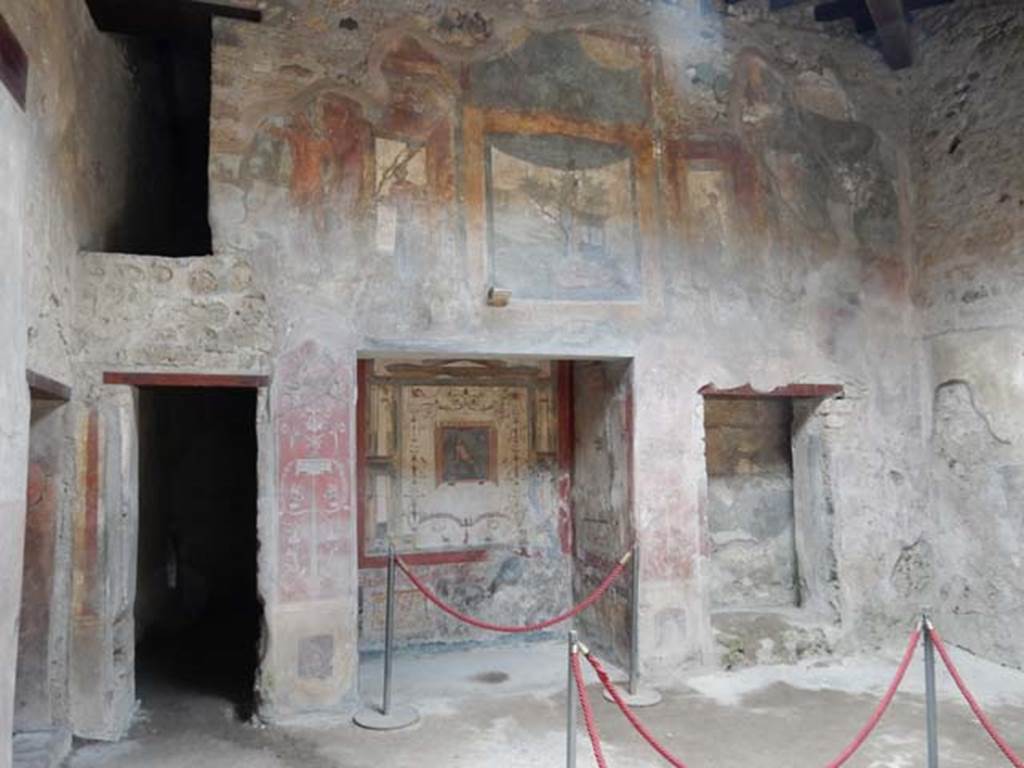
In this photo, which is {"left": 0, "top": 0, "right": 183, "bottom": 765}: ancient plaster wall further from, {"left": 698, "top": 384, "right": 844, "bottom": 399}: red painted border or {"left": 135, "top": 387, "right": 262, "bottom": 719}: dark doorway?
{"left": 698, "top": 384, "right": 844, "bottom": 399}: red painted border

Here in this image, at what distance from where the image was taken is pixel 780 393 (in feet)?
21.4

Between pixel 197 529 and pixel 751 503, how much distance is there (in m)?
5.34

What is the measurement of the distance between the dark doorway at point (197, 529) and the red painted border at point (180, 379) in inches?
64.9

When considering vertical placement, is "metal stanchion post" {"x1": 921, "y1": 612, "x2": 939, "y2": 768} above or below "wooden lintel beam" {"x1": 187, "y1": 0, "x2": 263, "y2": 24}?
below

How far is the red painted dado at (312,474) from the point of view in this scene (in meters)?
5.22

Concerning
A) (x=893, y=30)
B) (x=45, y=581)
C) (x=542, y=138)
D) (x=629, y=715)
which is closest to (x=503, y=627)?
(x=629, y=715)

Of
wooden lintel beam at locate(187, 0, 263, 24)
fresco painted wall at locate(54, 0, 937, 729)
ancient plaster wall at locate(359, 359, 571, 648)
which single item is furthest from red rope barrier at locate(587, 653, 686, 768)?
wooden lintel beam at locate(187, 0, 263, 24)

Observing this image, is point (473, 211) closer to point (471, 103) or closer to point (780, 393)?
point (471, 103)

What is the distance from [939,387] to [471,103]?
4.29 m

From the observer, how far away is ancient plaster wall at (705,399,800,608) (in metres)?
7.02

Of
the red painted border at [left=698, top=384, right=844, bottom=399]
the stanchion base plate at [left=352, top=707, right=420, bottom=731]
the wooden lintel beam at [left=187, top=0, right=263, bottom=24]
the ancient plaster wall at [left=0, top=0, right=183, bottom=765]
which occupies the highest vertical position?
the wooden lintel beam at [left=187, top=0, right=263, bottom=24]

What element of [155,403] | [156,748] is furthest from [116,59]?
[156,748]

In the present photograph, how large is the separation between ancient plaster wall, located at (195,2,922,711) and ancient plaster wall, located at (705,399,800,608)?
58 cm

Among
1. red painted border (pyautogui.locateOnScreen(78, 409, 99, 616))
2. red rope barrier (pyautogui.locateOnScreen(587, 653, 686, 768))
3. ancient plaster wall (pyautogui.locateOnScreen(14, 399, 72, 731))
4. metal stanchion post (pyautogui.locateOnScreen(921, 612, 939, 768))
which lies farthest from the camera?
red painted border (pyautogui.locateOnScreen(78, 409, 99, 616))
